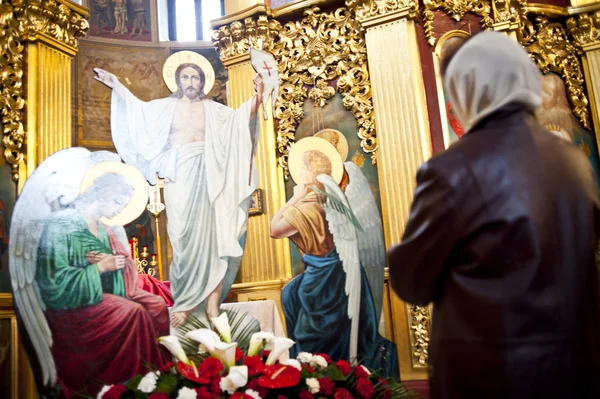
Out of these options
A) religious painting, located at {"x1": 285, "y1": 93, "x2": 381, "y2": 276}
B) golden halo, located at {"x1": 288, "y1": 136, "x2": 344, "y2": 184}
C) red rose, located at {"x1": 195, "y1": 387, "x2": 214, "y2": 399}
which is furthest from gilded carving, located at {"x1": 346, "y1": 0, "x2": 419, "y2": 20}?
red rose, located at {"x1": 195, "y1": 387, "x2": 214, "y2": 399}

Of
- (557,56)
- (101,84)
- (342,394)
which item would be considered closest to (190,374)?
(342,394)

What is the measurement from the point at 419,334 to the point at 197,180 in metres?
2.77

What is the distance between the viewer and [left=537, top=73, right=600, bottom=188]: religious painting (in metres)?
7.56

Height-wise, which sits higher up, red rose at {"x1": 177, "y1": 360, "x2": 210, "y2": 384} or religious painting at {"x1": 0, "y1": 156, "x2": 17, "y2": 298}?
religious painting at {"x1": 0, "y1": 156, "x2": 17, "y2": 298}

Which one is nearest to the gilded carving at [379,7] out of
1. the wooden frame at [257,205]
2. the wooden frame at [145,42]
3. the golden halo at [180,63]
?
the wooden frame at [257,205]

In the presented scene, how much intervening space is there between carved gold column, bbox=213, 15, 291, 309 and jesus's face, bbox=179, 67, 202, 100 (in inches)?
70.7

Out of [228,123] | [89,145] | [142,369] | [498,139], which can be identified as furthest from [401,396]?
[89,145]

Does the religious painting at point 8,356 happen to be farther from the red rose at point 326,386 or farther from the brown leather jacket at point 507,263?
the brown leather jacket at point 507,263

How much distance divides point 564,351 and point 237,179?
3668mm

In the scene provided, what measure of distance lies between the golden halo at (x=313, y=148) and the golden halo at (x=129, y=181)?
1558 millimetres

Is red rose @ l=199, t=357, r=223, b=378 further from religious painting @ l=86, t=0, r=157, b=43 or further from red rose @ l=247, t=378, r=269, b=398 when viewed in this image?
religious painting @ l=86, t=0, r=157, b=43

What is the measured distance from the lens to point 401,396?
235 cm

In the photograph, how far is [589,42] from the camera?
25.9 feet

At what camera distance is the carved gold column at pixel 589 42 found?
777 centimetres
